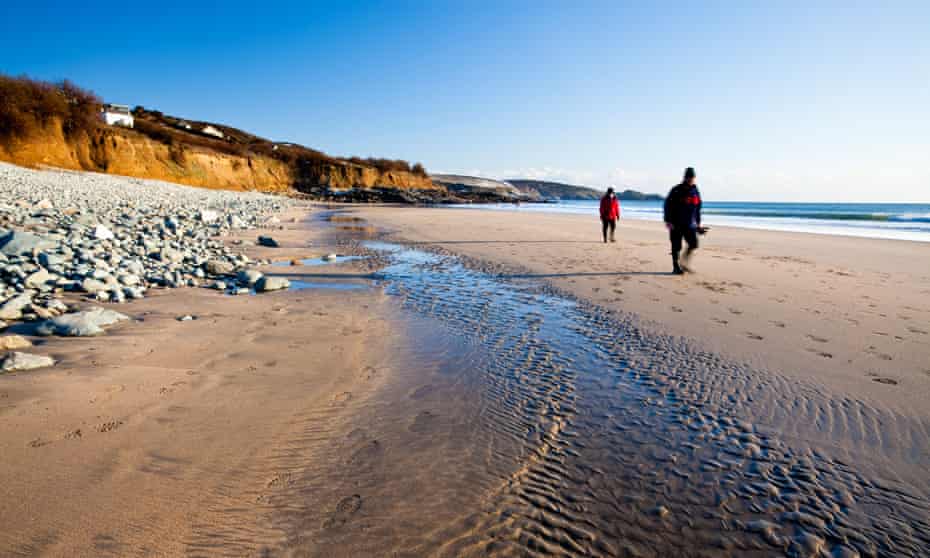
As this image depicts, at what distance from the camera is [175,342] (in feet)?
13.0

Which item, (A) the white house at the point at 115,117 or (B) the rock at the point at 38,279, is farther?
(A) the white house at the point at 115,117

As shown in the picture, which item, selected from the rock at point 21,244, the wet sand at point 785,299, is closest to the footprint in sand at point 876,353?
the wet sand at point 785,299

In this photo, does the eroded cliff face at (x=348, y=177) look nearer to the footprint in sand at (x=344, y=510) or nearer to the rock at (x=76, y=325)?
the rock at (x=76, y=325)

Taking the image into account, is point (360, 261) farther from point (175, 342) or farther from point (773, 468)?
point (773, 468)

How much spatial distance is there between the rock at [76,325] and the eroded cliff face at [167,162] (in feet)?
104

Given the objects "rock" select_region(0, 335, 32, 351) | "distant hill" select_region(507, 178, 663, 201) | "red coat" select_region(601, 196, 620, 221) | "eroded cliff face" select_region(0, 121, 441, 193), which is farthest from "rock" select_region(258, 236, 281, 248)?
"distant hill" select_region(507, 178, 663, 201)

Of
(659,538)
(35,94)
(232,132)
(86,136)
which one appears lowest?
(659,538)

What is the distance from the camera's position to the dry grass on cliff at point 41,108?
1025 inches

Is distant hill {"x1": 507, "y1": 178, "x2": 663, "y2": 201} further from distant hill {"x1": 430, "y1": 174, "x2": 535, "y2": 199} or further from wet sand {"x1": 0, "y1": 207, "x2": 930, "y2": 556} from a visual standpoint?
wet sand {"x1": 0, "y1": 207, "x2": 930, "y2": 556}

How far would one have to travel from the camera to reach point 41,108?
1144 inches

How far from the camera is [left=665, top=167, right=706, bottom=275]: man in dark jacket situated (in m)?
8.05

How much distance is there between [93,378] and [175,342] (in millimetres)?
870

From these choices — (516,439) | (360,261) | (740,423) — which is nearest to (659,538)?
(516,439)

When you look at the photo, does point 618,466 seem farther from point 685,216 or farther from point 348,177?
point 348,177
